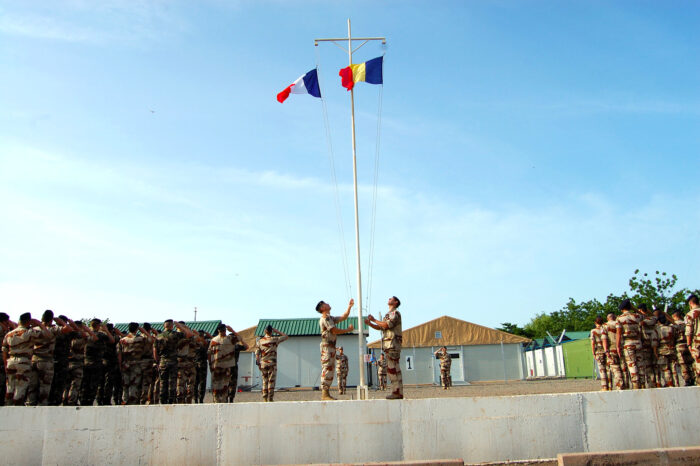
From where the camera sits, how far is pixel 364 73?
12930mm

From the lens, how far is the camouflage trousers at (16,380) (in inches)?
388

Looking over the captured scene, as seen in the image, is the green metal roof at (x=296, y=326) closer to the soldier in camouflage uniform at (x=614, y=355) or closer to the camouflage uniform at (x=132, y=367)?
the soldier in camouflage uniform at (x=614, y=355)

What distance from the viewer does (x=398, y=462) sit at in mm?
6895

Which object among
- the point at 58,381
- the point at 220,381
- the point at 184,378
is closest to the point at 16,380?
the point at 58,381

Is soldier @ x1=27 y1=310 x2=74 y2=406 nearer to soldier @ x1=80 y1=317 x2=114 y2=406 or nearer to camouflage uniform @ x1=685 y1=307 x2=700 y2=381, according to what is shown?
soldier @ x1=80 y1=317 x2=114 y2=406

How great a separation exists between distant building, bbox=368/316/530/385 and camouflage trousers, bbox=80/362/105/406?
26.9m

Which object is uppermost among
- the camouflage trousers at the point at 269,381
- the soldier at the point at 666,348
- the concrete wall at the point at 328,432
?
the soldier at the point at 666,348

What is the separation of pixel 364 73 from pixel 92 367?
9.37 meters

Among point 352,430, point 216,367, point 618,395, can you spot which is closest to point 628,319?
point 618,395

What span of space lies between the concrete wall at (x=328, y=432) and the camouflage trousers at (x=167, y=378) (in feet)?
15.8

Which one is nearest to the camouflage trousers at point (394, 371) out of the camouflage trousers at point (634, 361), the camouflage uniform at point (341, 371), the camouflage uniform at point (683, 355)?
the camouflage trousers at point (634, 361)

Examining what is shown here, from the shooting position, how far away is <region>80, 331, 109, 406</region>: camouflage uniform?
11836mm

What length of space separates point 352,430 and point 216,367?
577cm

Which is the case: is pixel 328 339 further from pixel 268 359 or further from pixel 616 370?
pixel 616 370
